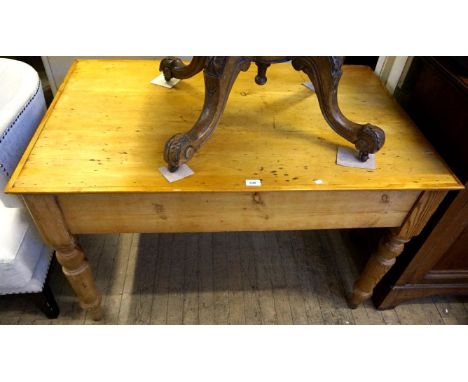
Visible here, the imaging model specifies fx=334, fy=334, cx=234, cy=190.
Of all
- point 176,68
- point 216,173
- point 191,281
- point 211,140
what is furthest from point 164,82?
point 191,281

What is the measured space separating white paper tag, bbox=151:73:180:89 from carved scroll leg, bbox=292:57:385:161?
1.29ft

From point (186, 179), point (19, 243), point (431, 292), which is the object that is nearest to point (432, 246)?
point (431, 292)

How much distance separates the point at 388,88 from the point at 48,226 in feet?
3.31

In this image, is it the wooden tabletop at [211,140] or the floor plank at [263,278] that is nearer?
the wooden tabletop at [211,140]

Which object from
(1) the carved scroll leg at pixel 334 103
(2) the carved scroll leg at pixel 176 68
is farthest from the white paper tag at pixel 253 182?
(2) the carved scroll leg at pixel 176 68

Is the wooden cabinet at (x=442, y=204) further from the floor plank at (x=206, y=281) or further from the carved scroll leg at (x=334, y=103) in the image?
the floor plank at (x=206, y=281)

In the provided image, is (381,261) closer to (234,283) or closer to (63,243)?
(234,283)

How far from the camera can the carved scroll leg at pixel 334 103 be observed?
2.20 feet

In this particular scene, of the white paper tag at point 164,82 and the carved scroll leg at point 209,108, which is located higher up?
the carved scroll leg at point 209,108

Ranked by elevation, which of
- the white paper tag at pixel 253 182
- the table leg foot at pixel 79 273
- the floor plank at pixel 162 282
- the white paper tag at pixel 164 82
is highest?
the white paper tag at pixel 164 82

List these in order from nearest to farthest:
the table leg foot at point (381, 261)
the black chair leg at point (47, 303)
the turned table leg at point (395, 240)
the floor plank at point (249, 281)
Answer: the turned table leg at point (395, 240), the table leg foot at point (381, 261), the black chair leg at point (47, 303), the floor plank at point (249, 281)

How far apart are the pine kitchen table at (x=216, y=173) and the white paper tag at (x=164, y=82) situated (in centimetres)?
3

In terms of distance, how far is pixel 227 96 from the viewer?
0.70 m

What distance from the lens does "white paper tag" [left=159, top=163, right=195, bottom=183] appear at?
2.24 ft
